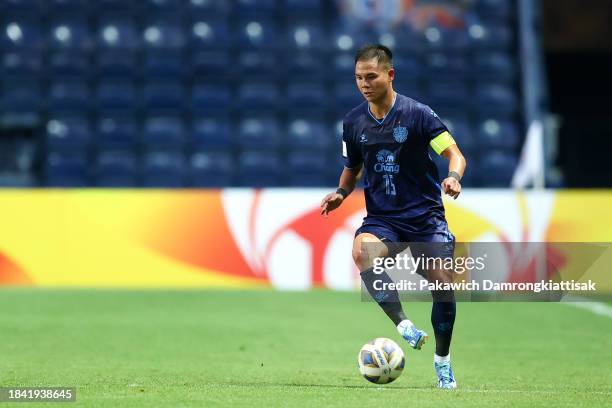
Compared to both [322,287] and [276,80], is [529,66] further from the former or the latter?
[322,287]

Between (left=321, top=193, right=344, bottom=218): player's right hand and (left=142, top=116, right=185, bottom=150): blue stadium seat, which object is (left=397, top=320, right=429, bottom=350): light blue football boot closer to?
(left=321, top=193, right=344, bottom=218): player's right hand

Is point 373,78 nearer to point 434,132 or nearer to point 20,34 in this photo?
point 434,132

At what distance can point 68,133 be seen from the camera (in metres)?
20.0

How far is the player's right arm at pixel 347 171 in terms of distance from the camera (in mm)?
7492

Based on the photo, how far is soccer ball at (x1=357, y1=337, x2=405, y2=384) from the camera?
23.5ft

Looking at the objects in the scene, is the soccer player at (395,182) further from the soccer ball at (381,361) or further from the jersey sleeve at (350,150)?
the soccer ball at (381,361)

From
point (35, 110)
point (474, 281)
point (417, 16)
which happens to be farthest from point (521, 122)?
point (474, 281)

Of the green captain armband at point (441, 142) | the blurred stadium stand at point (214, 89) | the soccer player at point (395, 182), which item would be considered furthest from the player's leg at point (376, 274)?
the blurred stadium stand at point (214, 89)

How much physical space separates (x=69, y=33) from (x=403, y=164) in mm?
14638

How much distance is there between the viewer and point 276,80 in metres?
20.8

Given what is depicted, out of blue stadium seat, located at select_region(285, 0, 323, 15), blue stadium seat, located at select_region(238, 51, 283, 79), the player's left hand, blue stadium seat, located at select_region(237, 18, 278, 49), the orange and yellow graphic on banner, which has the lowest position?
the orange and yellow graphic on banner

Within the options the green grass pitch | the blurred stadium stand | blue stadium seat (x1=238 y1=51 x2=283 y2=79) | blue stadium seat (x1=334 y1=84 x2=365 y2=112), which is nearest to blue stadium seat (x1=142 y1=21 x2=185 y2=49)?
the blurred stadium stand

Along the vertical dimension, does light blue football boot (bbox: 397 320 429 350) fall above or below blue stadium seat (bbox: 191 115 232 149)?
below

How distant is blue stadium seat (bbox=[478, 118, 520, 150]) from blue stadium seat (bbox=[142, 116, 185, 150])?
510 cm
